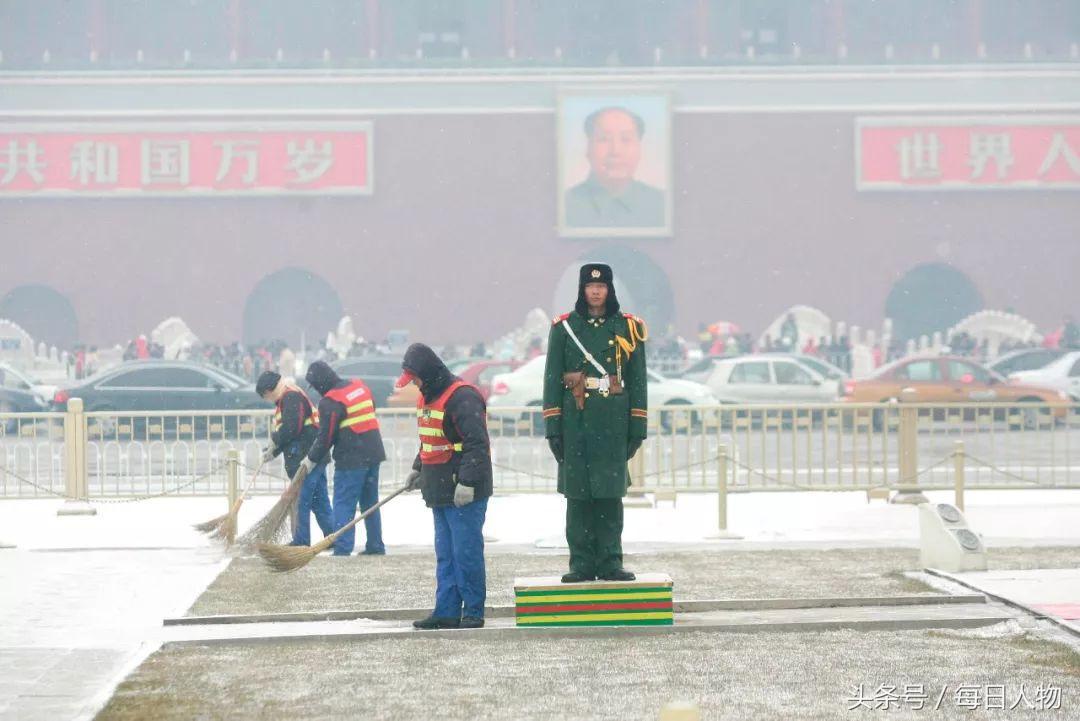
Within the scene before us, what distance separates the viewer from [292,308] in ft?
120

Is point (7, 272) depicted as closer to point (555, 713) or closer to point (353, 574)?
point (353, 574)

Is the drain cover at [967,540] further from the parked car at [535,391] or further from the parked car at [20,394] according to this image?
the parked car at [20,394]

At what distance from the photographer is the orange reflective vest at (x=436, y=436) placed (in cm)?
826

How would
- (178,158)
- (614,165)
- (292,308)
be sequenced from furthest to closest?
(292,308) → (614,165) → (178,158)

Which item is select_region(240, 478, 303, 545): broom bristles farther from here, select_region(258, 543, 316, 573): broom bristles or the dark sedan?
the dark sedan

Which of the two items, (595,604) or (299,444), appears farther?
(299,444)

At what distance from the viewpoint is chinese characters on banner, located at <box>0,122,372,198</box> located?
1380 inches

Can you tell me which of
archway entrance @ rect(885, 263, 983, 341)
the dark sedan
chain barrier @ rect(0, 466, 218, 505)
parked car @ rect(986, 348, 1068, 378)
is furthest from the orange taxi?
chain barrier @ rect(0, 466, 218, 505)

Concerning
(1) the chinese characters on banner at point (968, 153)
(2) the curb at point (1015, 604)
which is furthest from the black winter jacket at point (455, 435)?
(1) the chinese characters on banner at point (968, 153)

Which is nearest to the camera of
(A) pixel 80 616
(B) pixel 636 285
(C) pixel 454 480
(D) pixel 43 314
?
(C) pixel 454 480

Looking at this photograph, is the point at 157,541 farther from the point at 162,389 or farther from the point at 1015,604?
the point at 162,389

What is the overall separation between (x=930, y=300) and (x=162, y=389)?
700 inches

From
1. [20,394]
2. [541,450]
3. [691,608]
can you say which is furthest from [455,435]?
[20,394]

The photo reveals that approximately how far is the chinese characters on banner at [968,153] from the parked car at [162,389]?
1583 cm
